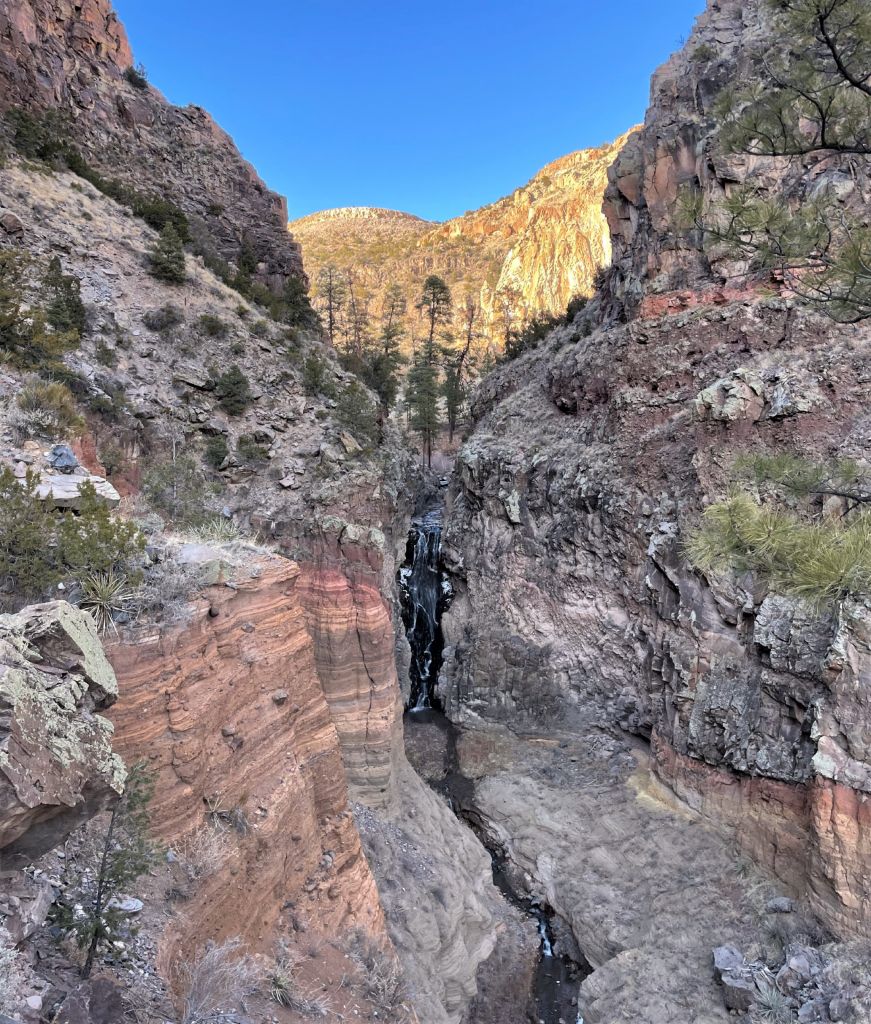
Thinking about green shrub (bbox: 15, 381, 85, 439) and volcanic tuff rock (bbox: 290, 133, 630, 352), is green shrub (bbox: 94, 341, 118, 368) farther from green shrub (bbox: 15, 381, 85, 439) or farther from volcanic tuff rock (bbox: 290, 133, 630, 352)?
volcanic tuff rock (bbox: 290, 133, 630, 352)

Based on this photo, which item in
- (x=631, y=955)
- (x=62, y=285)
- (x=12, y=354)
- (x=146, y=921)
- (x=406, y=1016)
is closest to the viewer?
(x=146, y=921)

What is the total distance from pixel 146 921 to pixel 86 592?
9.96ft

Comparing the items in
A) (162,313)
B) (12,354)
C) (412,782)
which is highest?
(162,313)

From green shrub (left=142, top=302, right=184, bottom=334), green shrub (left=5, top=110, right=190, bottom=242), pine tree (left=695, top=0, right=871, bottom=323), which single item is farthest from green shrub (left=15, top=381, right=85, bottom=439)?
green shrub (left=5, top=110, right=190, bottom=242)

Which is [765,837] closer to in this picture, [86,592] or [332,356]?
[86,592]

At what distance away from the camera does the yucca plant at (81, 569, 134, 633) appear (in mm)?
5527

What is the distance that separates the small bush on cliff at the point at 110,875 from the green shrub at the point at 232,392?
15621 millimetres

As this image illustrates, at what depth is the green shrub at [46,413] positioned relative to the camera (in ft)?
30.1

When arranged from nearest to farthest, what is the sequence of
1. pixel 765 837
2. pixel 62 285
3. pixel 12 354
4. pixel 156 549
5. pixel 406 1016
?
1. pixel 156 549
2. pixel 406 1016
3. pixel 12 354
4. pixel 765 837
5. pixel 62 285

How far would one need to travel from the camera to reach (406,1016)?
743 centimetres

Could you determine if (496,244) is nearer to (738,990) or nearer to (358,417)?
(358,417)

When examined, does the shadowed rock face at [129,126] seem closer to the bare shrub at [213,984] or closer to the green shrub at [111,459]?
the green shrub at [111,459]

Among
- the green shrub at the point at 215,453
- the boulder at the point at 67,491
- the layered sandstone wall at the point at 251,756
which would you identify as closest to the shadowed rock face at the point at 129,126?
the green shrub at the point at 215,453

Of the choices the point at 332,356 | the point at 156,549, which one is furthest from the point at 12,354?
the point at 332,356
